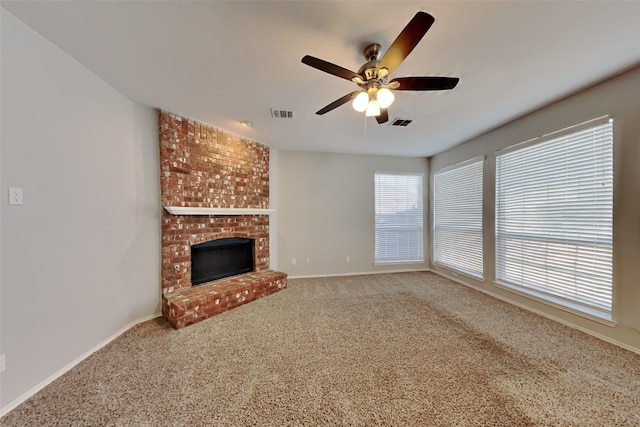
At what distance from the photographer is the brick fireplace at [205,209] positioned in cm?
275

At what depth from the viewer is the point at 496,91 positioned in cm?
230

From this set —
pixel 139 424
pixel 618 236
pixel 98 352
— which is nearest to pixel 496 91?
pixel 618 236

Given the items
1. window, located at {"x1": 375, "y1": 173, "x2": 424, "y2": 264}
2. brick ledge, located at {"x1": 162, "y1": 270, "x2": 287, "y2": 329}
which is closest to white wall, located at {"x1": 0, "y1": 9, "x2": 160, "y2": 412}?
brick ledge, located at {"x1": 162, "y1": 270, "x2": 287, "y2": 329}

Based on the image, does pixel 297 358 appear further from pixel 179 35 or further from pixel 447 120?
pixel 447 120

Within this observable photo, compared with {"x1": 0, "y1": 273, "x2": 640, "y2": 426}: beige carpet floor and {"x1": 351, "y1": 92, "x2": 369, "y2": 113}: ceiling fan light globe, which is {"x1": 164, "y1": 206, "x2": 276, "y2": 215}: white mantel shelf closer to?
{"x1": 0, "y1": 273, "x2": 640, "y2": 426}: beige carpet floor

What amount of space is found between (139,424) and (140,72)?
2703 millimetres

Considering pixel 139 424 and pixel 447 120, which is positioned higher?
pixel 447 120

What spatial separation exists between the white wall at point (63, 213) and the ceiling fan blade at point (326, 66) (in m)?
2.02

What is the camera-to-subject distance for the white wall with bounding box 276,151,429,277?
4379 mm

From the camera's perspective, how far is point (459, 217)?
4.12m

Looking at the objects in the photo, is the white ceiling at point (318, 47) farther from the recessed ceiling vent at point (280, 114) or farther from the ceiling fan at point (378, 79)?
the ceiling fan at point (378, 79)

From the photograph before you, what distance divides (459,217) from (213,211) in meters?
4.26

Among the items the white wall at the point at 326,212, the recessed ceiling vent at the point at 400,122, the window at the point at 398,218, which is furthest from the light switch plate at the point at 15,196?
the window at the point at 398,218

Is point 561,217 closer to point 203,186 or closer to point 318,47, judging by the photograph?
point 318,47
